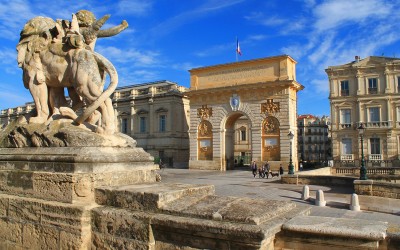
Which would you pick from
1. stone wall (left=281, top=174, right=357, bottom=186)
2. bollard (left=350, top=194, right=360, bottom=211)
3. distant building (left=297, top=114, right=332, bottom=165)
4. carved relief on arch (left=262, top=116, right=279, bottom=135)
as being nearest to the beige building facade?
carved relief on arch (left=262, top=116, right=279, bottom=135)

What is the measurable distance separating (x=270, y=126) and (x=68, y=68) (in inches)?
1067

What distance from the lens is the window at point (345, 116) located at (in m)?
40.5

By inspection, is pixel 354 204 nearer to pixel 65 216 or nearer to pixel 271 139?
pixel 65 216

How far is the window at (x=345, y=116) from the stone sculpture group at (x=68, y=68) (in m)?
40.4

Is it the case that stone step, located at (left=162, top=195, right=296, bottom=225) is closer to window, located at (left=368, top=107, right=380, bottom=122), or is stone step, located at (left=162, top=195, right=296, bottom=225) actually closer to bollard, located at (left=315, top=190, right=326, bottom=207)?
bollard, located at (left=315, top=190, right=326, bottom=207)

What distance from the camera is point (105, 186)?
12.0 feet

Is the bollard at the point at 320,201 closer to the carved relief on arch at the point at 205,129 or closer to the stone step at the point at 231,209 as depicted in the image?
the stone step at the point at 231,209

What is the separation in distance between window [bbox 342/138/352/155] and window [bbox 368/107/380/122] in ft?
11.6

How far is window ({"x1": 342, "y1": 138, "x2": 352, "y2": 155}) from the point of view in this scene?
39.5 m

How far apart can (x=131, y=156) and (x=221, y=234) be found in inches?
77.1

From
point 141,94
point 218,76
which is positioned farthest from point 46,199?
point 141,94

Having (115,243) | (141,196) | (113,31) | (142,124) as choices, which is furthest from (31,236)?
(142,124)

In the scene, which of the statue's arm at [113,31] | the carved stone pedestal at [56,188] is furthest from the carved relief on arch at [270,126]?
the carved stone pedestal at [56,188]

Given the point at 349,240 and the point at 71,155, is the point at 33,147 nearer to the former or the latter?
the point at 71,155
